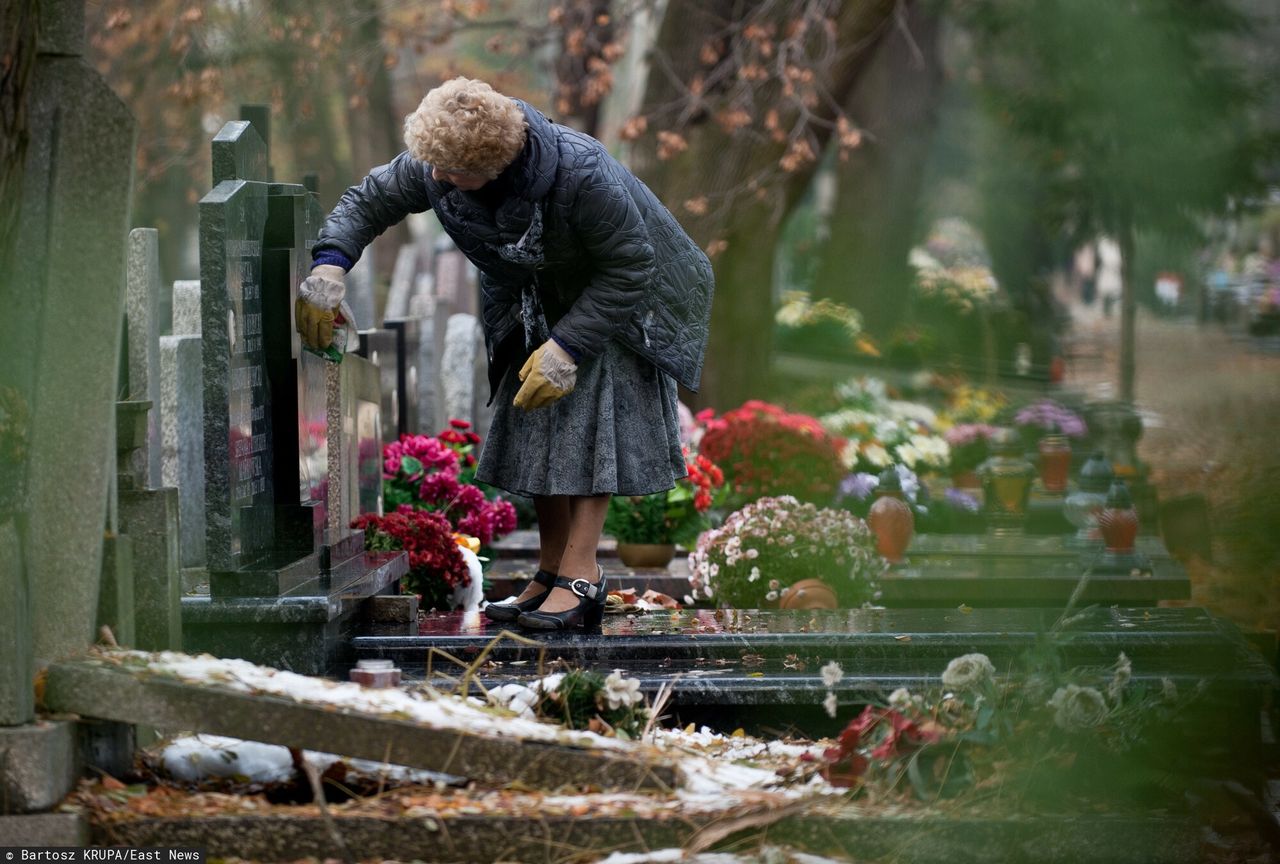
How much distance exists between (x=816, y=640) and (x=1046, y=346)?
12015mm

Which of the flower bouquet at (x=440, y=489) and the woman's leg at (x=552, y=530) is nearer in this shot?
the woman's leg at (x=552, y=530)

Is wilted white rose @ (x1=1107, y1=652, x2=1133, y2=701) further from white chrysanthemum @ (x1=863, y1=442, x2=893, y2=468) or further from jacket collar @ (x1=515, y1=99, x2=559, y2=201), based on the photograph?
white chrysanthemum @ (x1=863, y1=442, x2=893, y2=468)

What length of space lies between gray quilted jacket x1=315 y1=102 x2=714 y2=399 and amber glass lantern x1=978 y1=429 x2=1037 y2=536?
405 cm

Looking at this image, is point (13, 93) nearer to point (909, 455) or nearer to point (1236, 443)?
point (1236, 443)

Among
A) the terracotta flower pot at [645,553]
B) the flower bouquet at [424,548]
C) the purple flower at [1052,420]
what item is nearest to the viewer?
the flower bouquet at [424,548]

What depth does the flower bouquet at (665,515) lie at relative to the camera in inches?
316

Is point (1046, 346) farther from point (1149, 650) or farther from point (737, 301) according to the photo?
point (1149, 650)

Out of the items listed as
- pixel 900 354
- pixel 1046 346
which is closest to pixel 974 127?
pixel 1046 346

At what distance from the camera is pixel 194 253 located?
3938 cm

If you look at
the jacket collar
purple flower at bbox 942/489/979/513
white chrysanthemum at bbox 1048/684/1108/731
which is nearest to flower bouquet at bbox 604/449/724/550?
purple flower at bbox 942/489/979/513

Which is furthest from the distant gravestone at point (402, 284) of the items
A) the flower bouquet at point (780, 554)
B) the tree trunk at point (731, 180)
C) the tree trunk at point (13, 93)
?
the tree trunk at point (13, 93)

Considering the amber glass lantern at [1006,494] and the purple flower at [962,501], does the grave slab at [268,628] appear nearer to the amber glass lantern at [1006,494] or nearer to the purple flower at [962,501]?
the amber glass lantern at [1006,494]

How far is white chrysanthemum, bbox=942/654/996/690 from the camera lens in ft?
13.3

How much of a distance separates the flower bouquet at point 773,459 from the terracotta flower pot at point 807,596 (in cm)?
209
